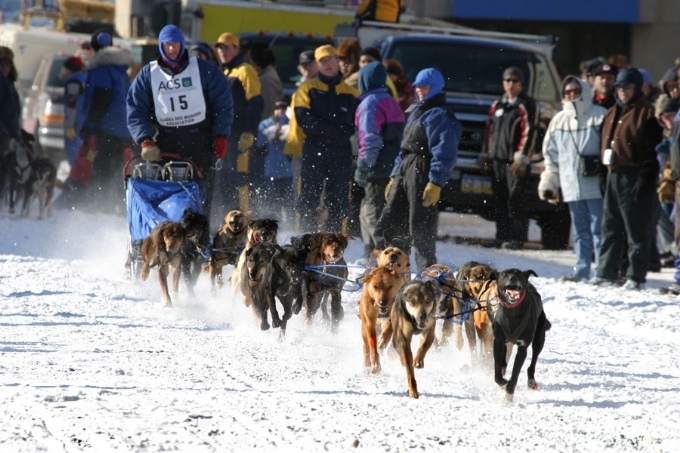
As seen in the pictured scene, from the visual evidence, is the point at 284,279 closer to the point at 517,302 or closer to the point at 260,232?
the point at 260,232

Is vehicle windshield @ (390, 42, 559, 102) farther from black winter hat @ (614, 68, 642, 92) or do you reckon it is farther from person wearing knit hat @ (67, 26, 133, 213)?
person wearing knit hat @ (67, 26, 133, 213)

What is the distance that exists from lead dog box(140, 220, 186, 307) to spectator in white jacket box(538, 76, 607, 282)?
3.53 meters

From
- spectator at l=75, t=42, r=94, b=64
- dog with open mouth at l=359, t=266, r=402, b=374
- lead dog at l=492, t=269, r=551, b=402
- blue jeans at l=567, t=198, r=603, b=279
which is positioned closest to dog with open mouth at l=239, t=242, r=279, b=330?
dog with open mouth at l=359, t=266, r=402, b=374

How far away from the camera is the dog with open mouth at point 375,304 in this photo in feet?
20.4

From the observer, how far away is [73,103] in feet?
48.7

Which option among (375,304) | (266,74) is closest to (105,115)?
(266,74)

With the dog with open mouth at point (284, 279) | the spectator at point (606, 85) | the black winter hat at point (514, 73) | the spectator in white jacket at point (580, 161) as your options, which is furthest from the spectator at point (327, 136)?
the dog with open mouth at point (284, 279)

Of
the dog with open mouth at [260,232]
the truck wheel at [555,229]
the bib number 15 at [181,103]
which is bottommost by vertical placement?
the truck wheel at [555,229]

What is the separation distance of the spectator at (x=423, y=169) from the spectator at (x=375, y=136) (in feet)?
1.70

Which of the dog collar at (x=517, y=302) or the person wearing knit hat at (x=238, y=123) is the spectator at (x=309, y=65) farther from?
the dog collar at (x=517, y=302)

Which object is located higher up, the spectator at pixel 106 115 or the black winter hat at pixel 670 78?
the black winter hat at pixel 670 78

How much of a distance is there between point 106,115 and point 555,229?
4910mm

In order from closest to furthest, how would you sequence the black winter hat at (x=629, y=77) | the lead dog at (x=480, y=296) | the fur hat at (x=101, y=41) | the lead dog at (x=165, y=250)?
the lead dog at (x=480, y=296) < the lead dog at (x=165, y=250) < the black winter hat at (x=629, y=77) < the fur hat at (x=101, y=41)

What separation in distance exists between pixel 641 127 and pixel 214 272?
11.9ft
